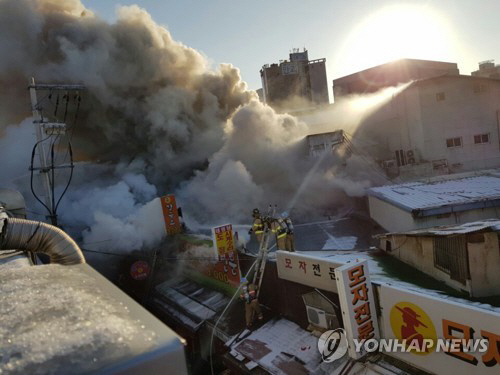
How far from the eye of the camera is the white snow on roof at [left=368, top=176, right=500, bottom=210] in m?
15.0

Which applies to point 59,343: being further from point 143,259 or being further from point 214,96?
point 214,96

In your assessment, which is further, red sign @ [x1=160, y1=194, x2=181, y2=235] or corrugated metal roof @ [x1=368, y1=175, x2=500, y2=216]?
red sign @ [x1=160, y1=194, x2=181, y2=235]

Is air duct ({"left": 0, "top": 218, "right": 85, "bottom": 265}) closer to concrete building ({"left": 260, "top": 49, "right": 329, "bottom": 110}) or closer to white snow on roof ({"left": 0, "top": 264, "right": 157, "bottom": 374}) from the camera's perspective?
white snow on roof ({"left": 0, "top": 264, "right": 157, "bottom": 374})

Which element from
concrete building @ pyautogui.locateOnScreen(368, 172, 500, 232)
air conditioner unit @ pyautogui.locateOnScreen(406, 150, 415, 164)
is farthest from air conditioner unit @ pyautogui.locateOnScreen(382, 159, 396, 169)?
concrete building @ pyautogui.locateOnScreen(368, 172, 500, 232)

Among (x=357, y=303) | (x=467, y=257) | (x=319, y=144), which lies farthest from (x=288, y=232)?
(x=319, y=144)

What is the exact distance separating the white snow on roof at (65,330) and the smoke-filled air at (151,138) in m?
17.5

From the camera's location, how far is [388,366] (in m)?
8.09

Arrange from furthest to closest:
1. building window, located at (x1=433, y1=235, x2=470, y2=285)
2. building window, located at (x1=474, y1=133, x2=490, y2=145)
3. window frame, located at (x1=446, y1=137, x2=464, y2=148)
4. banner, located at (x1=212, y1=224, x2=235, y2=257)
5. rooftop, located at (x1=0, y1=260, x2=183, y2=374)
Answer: window frame, located at (x1=446, y1=137, x2=464, y2=148), building window, located at (x1=474, y1=133, x2=490, y2=145), banner, located at (x1=212, y1=224, x2=235, y2=257), building window, located at (x1=433, y1=235, x2=470, y2=285), rooftop, located at (x1=0, y1=260, x2=183, y2=374)

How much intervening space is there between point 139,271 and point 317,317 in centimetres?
1108

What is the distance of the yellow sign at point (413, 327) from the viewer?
740 centimetres

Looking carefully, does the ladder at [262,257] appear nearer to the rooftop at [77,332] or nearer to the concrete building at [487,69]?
the rooftop at [77,332]

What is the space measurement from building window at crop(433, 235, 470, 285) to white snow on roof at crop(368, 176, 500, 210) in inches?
199

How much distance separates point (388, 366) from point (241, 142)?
2053cm

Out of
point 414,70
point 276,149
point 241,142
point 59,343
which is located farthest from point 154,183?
point 414,70
